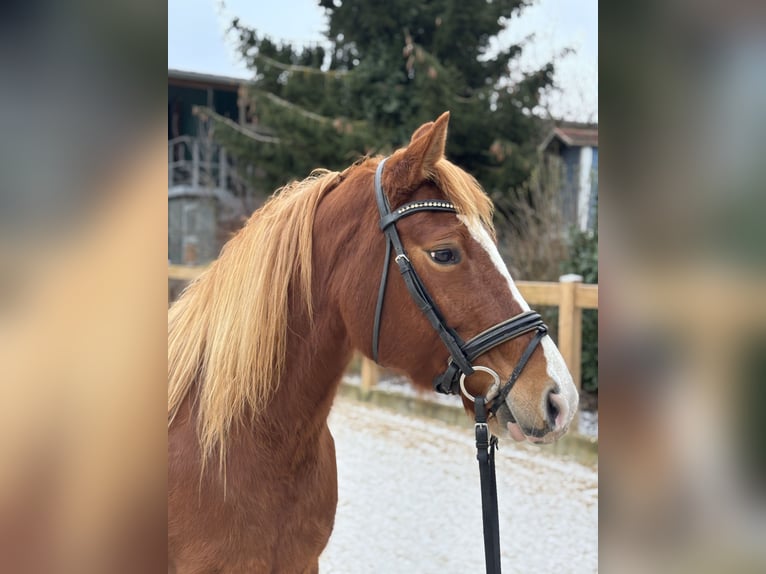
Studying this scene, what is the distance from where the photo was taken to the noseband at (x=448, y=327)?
1.40 meters

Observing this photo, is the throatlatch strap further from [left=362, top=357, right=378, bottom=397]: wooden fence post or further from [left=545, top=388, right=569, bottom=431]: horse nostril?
[left=362, top=357, right=378, bottom=397]: wooden fence post

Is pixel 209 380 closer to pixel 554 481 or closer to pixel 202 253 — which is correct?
pixel 554 481

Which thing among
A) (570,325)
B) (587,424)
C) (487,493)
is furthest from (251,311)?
(587,424)

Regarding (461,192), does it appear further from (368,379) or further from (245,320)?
(368,379)

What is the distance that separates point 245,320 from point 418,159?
0.61 metres

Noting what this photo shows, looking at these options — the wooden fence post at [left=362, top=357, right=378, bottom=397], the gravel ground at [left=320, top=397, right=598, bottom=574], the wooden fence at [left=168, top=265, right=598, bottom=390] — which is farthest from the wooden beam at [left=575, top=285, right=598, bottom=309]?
the wooden fence post at [left=362, top=357, right=378, bottom=397]

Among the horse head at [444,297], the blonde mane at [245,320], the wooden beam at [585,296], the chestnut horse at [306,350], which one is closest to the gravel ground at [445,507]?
the wooden beam at [585,296]

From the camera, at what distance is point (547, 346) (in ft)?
4.63

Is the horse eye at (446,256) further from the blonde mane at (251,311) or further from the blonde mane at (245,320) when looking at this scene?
the blonde mane at (245,320)

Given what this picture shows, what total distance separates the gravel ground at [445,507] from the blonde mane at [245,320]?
2.20m

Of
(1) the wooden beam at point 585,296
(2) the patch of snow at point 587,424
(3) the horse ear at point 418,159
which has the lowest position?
(2) the patch of snow at point 587,424

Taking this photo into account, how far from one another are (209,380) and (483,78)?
6.87 metres

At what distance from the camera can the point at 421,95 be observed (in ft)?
22.6
